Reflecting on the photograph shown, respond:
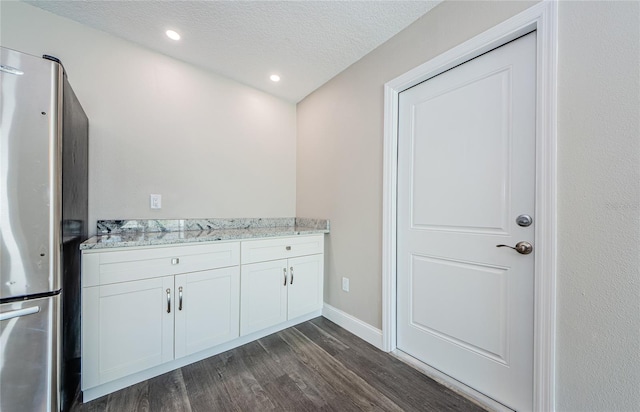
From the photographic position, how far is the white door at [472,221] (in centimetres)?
126

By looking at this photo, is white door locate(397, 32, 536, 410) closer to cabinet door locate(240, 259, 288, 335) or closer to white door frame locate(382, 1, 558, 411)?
white door frame locate(382, 1, 558, 411)

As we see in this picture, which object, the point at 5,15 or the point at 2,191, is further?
the point at 5,15

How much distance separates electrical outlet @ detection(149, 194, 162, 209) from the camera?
78.2 inches

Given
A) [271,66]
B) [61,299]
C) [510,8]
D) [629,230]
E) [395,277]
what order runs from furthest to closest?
[271,66] < [395,277] < [510,8] < [61,299] < [629,230]

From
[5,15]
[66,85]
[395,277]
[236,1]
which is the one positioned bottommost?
[395,277]

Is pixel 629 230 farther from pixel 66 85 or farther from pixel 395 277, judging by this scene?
pixel 66 85

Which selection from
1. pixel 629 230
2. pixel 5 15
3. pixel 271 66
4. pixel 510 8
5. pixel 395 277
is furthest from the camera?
pixel 271 66

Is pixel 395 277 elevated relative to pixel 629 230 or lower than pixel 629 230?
lower

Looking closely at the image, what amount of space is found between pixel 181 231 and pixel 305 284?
1201mm

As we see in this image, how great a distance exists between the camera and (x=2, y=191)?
966 millimetres

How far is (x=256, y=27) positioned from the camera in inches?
68.7

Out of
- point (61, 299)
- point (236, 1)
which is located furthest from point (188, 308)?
point (236, 1)

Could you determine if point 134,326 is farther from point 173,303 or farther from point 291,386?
point 291,386

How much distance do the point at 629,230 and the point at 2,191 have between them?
250 centimetres
